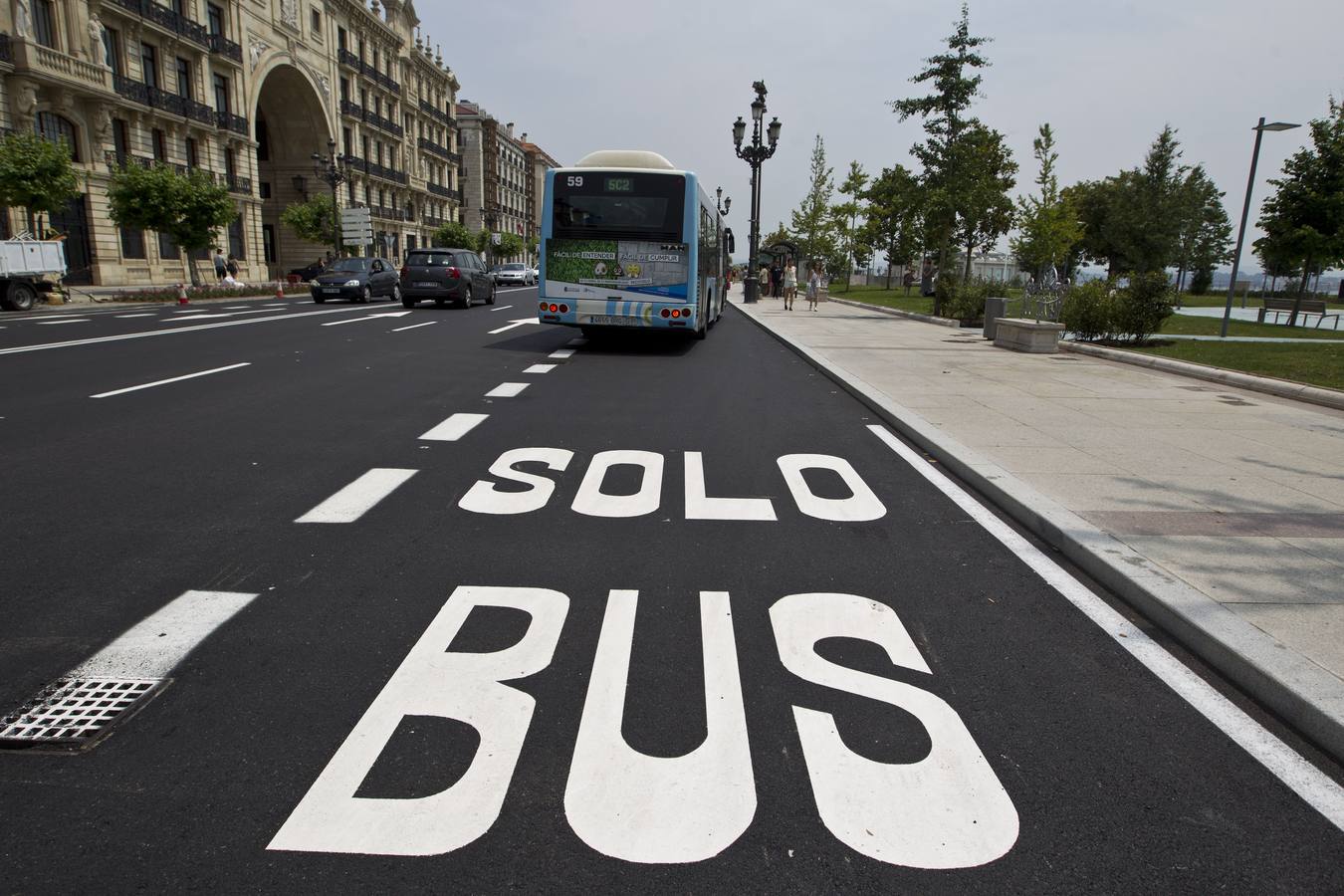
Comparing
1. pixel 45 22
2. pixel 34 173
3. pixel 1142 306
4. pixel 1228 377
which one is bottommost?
pixel 1228 377

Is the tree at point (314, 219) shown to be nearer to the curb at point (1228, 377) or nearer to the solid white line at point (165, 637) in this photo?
the curb at point (1228, 377)

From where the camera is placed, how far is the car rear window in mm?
27078

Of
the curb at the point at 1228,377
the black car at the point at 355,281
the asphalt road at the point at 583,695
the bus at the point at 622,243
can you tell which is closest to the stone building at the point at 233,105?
A: the black car at the point at 355,281

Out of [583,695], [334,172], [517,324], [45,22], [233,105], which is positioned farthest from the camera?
[233,105]

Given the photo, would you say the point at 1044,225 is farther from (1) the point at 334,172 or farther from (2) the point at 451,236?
(2) the point at 451,236

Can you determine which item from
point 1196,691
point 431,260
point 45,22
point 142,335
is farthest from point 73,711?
point 45,22

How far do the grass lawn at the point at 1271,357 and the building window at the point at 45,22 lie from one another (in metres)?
41.9

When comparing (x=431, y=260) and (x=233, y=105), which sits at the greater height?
(x=233, y=105)

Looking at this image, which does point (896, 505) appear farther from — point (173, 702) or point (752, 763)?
point (173, 702)

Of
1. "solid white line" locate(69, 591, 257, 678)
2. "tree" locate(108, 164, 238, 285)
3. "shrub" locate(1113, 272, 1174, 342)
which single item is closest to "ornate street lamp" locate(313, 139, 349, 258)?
"tree" locate(108, 164, 238, 285)

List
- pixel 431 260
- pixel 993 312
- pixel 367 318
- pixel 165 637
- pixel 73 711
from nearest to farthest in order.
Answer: pixel 73 711, pixel 165 637, pixel 993 312, pixel 367 318, pixel 431 260

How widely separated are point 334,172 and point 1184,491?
1994 inches

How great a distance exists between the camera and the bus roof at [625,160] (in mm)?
15547

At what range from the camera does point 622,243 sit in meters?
15.3
